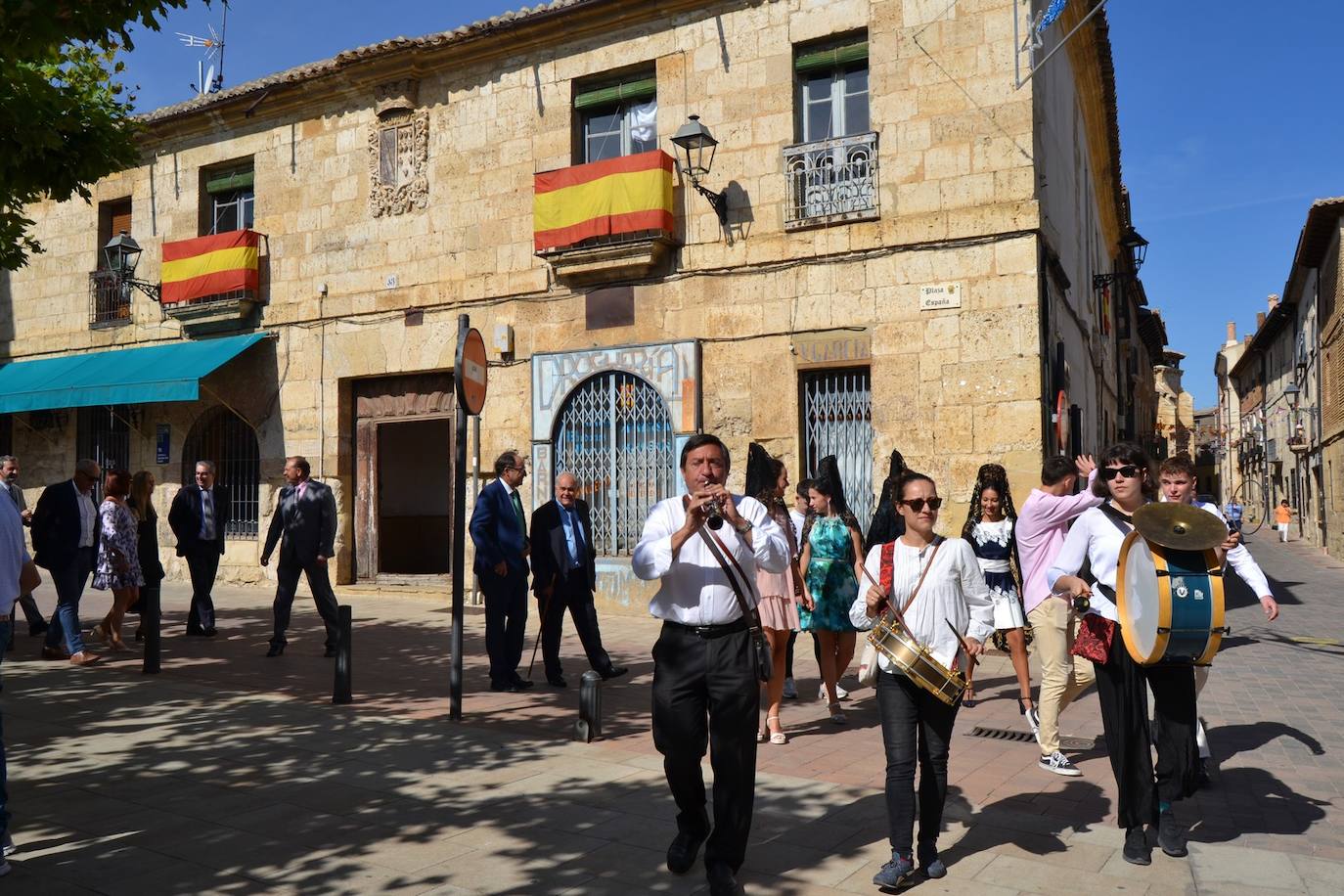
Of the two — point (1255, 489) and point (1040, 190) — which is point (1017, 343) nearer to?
point (1040, 190)

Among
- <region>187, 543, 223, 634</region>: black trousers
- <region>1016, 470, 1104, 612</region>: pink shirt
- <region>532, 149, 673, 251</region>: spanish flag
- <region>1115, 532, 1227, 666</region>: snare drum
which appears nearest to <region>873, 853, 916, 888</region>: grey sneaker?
<region>1115, 532, 1227, 666</region>: snare drum

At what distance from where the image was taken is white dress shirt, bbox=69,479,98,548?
29.3 feet

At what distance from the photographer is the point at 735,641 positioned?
151 inches

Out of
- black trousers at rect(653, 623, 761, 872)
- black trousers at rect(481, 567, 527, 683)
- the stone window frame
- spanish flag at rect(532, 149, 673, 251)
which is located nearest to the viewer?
black trousers at rect(653, 623, 761, 872)

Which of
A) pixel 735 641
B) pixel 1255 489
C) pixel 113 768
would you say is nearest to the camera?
pixel 735 641

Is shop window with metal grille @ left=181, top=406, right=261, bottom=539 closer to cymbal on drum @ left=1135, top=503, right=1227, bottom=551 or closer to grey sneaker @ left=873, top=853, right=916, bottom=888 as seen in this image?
grey sneaker @ left=873, top=853, right=916, bottom=888

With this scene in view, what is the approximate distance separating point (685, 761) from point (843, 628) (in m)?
2.89

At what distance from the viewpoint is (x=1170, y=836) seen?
404 cm

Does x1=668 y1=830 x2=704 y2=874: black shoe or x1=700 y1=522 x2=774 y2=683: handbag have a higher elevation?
x1=700 y1=522 x2=774 y2=683: handbag

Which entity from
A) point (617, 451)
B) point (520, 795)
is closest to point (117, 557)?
point (617, 451)

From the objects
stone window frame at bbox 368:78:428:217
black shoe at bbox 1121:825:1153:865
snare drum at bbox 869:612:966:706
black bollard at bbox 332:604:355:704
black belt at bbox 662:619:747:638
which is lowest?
black shoe at bbox 1121:825:1153:865

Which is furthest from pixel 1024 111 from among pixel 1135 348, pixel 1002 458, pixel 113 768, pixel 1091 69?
pixel 1135 348

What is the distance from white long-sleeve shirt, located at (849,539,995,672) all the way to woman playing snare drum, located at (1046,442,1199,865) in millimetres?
388

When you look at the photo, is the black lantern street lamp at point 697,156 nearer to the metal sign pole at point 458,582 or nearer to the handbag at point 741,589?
the metal sign pole at point 458,582
